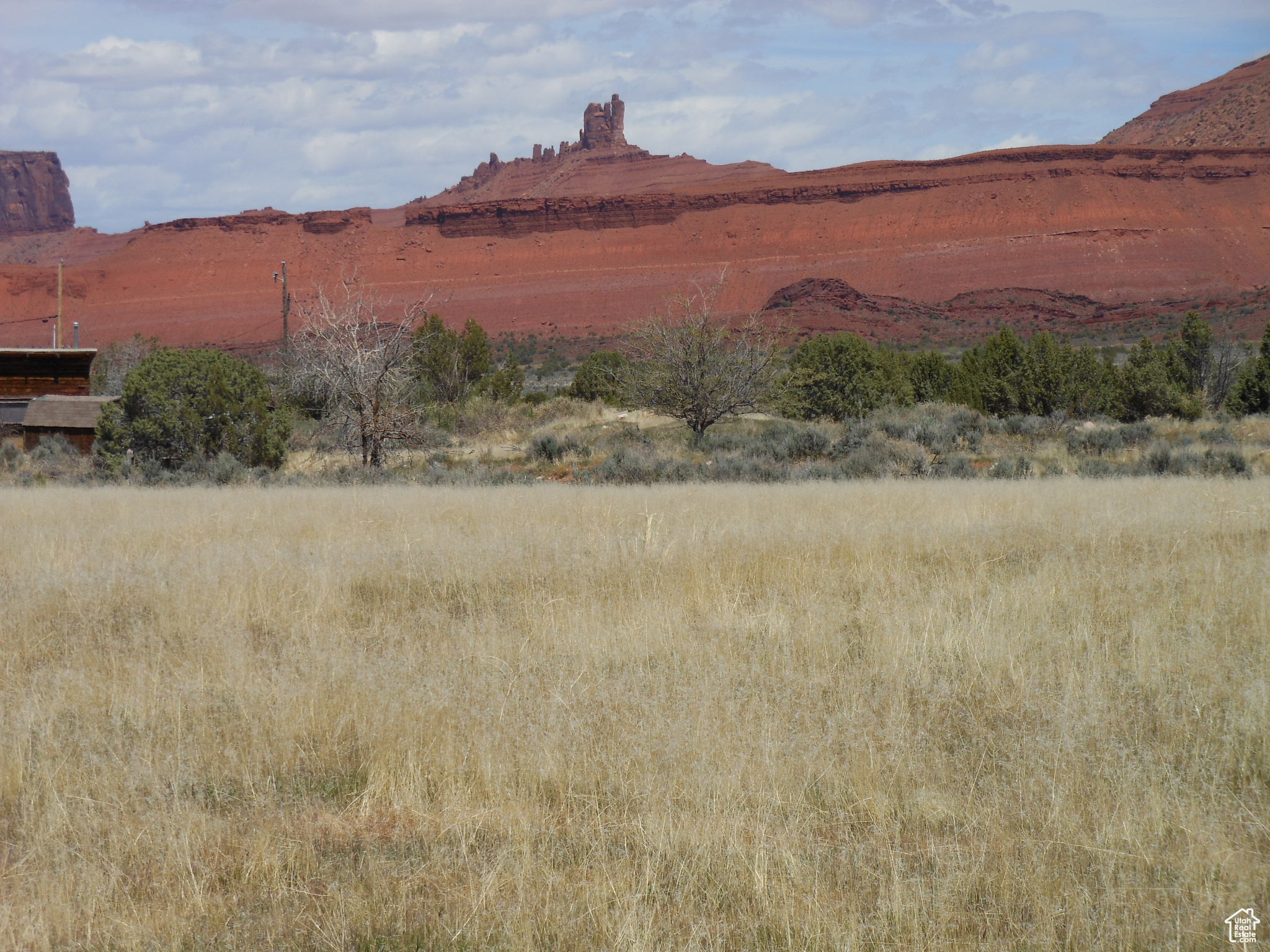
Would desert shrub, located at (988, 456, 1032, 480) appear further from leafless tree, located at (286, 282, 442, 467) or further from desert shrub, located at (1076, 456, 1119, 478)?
leafless tree, located at (286, 282, 442, 467)

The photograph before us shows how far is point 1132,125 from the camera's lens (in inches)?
5389

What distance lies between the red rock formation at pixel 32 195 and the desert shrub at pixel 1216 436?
17322 centimetres

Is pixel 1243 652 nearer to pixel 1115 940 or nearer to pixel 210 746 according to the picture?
pixel 1115 940

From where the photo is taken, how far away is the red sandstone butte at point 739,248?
83.7 m

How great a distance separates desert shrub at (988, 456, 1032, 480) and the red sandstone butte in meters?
64.1

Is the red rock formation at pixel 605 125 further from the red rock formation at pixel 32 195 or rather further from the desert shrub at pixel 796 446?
the desert shrub at pixel 796 446

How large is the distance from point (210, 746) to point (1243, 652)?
480cm

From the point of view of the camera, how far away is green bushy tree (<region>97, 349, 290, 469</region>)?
18297 millimetres

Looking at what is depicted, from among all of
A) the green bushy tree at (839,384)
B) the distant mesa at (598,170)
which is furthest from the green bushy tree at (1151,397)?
the distant mesa at (598,170)

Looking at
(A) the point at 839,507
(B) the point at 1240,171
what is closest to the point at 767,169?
(B) the point at 1240,171

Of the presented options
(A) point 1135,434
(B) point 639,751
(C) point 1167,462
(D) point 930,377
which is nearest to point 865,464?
(C) point 1167,462

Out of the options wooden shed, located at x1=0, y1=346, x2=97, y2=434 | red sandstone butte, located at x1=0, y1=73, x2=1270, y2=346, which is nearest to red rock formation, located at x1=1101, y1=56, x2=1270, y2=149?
red sandstone butte, located at x1=0, y1=73, x2=1270, y2=346

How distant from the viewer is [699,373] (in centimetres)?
2094

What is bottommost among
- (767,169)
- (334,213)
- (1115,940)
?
(1115,940)
